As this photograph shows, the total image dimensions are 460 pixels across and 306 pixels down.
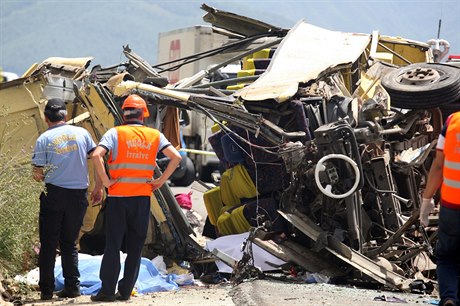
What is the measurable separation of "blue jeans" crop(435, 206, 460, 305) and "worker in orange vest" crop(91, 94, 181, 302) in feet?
8.33

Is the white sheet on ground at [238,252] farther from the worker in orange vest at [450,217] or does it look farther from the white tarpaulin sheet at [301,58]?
the worker in orange vest at [450,217]

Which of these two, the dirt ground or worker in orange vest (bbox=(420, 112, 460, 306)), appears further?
the dirt ground

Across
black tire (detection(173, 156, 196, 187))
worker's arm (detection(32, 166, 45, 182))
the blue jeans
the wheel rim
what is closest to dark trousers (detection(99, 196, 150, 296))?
worker's arm (detection(32, 166, 45, 182))

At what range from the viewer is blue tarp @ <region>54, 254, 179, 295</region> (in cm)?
898

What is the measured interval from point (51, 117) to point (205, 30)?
1821 cm

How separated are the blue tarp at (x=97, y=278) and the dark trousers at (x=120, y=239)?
707 mm

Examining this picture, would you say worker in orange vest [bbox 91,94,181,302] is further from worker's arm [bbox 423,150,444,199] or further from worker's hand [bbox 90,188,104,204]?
worker's arm [bbox 423,150,444,199]

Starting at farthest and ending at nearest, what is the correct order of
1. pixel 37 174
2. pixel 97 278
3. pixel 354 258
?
pixel 97 278 → pixel 354 258 → pixel 37 174

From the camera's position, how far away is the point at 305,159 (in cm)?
927

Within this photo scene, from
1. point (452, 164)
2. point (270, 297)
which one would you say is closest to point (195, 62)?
point (270, 297)

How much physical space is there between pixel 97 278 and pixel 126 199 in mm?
1231

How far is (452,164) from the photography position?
260 inches

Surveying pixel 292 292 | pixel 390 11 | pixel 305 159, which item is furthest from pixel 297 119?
pixel 390 11

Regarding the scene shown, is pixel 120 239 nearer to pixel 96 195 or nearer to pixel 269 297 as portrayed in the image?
pixel 96 195
